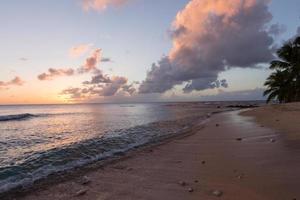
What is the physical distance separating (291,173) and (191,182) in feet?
7.95

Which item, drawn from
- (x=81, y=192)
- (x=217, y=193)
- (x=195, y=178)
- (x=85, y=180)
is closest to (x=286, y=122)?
(x=195, y=178)

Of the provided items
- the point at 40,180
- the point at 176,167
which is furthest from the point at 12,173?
the point at 176,167

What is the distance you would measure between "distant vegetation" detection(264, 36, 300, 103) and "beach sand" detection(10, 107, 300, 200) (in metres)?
39.6

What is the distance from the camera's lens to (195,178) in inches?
271

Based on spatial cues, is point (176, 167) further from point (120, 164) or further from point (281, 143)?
point (281, 143)

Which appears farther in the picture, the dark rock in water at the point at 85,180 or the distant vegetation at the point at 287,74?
the distant vegetation at the point at 287,74

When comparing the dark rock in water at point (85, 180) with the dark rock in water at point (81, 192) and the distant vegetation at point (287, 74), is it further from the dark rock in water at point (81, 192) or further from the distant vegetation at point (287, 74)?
the distant vegetation at point (287, 74)

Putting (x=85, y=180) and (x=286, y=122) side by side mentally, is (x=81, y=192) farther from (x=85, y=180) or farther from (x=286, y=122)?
(x=286, y=122)

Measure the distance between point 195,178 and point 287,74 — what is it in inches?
1832

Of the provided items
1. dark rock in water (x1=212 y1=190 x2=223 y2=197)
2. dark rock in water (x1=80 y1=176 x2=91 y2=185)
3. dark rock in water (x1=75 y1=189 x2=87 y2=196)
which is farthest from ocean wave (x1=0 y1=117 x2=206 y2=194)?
dark rock in water (x1=212 y1=190 x2=223 y2=197)

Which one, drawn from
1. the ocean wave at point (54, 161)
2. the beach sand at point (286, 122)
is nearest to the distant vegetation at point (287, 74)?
the beach sand at point (286, 122)

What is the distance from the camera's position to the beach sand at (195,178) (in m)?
5.69

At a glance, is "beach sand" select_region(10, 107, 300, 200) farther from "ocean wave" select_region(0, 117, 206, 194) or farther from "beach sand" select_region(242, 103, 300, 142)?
"beach sand" select_region(242, 103, 300, 142)

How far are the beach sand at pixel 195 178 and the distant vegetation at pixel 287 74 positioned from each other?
39599 millimetres
